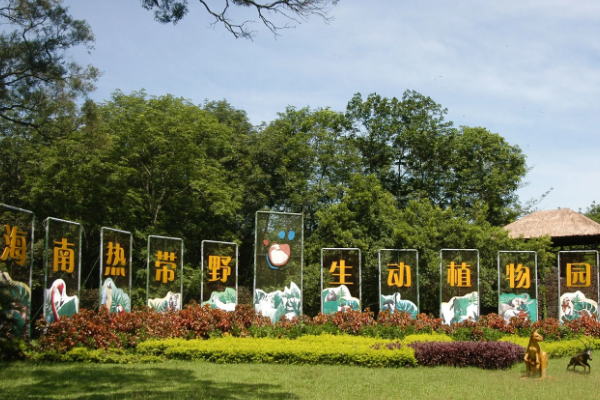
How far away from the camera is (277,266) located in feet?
43.7

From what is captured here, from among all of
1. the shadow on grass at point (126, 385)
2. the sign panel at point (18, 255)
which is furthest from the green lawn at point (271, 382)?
the sign panel at point (18, 255)

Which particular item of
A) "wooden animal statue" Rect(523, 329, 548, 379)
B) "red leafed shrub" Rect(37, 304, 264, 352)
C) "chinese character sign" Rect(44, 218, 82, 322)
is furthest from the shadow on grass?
"wooden animal statue" Rect(523, 329, 548, 379)

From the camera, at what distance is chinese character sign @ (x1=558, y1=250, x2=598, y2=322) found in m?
14.2

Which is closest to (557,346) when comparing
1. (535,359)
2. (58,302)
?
(535,359)

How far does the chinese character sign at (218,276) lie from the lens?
1360cm

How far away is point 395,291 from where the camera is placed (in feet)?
45.8

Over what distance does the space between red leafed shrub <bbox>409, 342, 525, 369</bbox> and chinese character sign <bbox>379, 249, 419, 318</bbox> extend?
5006 mm

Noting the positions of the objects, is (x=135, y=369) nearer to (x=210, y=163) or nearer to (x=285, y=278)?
(x=285, y=278)

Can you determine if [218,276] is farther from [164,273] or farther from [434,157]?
[434,157]

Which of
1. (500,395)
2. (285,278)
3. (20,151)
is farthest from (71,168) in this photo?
(500,395)

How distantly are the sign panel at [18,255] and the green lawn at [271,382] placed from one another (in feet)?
2.92

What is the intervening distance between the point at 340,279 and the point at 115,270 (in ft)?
16.6

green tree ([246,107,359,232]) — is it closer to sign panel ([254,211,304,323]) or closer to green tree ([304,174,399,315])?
green tree ([304,174,399,315])

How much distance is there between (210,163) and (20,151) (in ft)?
18.6
